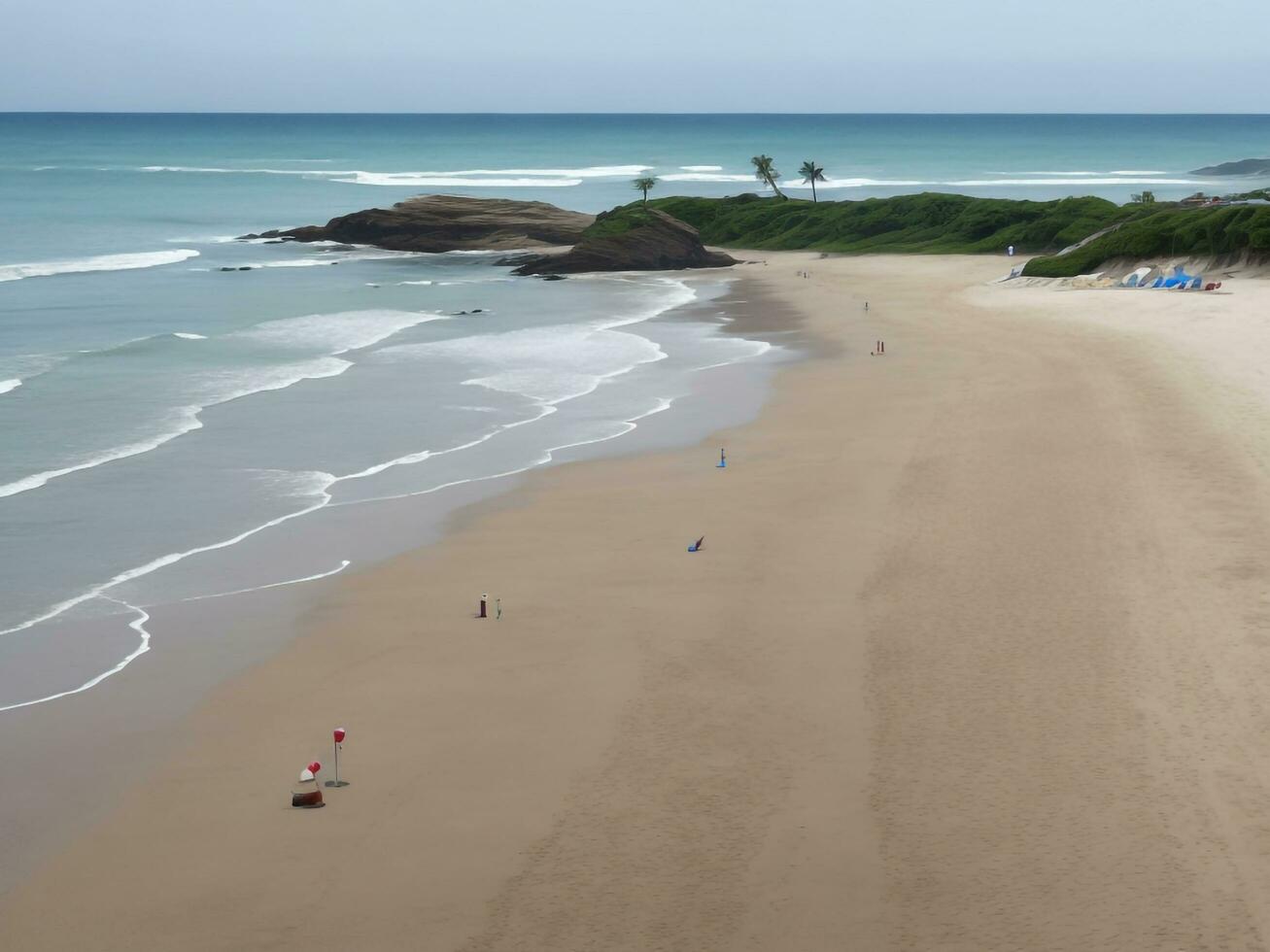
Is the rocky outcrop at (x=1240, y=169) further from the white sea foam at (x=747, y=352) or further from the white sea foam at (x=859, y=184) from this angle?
the white sea foam at (x=747, y=352)

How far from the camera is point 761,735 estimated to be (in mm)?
13031

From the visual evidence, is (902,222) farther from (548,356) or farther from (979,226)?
(548,356)

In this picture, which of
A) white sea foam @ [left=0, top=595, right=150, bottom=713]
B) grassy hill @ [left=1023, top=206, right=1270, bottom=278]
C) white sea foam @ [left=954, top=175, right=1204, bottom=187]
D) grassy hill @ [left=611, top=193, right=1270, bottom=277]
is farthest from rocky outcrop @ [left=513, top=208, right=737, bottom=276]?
white sea foam @ [left=954, top=175, right=1204, bottom=187]

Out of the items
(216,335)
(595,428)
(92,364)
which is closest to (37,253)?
(216,335)

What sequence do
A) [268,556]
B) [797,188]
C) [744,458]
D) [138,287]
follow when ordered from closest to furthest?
[268,556] < [744,458] < [138,287] < [797,188]

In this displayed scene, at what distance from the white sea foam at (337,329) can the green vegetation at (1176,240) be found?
76.5 feet

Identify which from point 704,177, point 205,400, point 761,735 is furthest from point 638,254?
point 704,177

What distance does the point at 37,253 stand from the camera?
6612cm

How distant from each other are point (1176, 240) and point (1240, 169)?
378ft

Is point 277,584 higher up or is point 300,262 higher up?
point 277,584

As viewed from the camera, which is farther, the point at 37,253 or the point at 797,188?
the point at 797,188

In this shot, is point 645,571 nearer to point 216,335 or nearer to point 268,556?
point 268,556

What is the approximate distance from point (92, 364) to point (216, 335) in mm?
6334

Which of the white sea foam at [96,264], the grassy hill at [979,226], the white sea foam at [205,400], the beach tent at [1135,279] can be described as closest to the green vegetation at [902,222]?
the grassy hill at [979,226]
